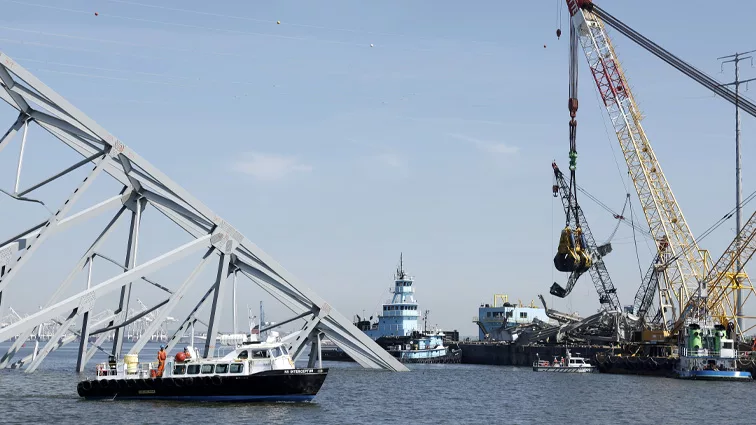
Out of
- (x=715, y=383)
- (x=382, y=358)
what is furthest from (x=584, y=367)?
(x=382, y=358)

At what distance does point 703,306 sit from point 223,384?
2306 inches

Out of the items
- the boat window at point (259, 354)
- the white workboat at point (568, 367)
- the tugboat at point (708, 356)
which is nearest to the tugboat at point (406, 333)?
the white workboat at point (568, 367)

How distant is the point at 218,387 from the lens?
45.7 meters

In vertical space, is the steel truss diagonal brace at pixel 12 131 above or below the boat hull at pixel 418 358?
above

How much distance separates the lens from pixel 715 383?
72.9 m

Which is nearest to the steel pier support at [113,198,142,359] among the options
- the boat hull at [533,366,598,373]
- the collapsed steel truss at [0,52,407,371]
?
the collapsed steel truss at [0,52,407,371]

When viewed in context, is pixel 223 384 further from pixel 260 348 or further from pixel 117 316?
pixel 117 316

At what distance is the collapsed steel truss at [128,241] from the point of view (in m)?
49.2

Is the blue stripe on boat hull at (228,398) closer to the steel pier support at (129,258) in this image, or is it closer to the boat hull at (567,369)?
the steel pier support at (129,258)

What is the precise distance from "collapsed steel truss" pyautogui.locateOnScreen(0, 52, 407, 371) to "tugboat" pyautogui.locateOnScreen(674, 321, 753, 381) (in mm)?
32897

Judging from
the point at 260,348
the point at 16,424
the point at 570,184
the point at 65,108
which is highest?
the point at 570,184

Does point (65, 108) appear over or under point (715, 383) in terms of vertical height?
over

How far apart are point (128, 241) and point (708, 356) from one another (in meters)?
47.2

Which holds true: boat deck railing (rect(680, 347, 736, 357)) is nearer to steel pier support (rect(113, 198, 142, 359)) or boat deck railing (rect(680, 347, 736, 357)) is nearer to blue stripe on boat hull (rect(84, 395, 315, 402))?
blue stripe on boat hull (rect(84, 395, 315, 402))
